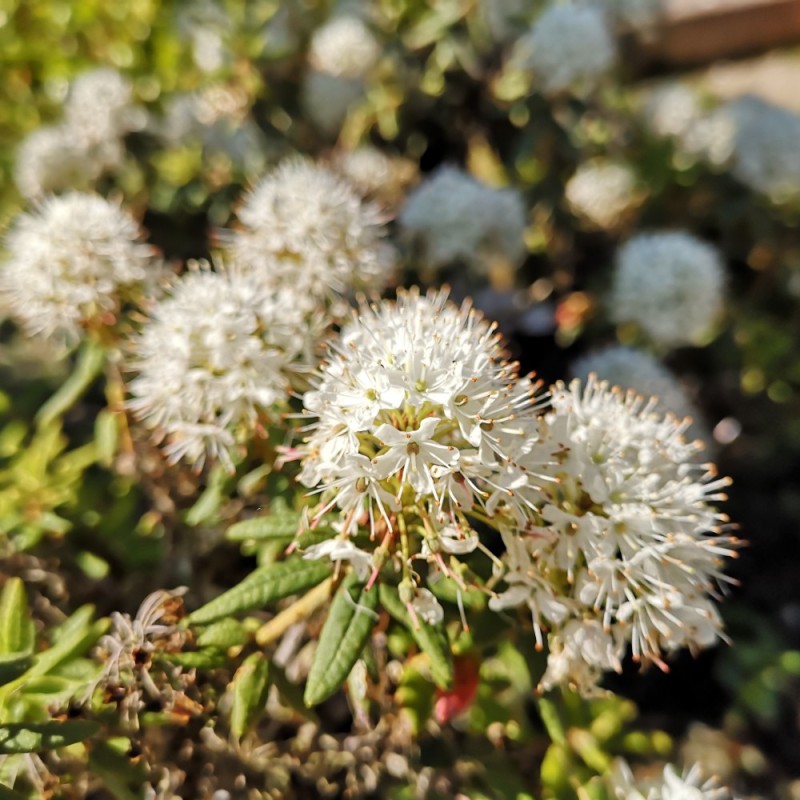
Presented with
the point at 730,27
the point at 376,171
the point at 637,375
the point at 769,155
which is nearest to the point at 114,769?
the point at 637,375

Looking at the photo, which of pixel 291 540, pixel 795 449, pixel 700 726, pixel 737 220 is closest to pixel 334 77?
pixel 737 220

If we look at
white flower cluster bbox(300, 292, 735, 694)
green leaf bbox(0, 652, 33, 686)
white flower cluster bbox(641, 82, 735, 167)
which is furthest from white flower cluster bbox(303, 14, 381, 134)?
green leaf bbox(0, 652, 33, 686)

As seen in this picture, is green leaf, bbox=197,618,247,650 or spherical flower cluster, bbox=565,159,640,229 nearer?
green leaf, bbox=197,618,247,650

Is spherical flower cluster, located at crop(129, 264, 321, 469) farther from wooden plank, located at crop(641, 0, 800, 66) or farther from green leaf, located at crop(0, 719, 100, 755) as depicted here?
wooden plank, located at crop(641, 0, 800, 66)

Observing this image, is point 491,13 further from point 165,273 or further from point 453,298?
point 165,273

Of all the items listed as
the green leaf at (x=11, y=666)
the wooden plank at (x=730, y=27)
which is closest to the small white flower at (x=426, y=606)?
the green leaf at (x=11, y=666)
